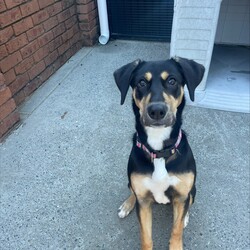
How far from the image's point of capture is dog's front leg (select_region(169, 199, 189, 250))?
1.92 metres

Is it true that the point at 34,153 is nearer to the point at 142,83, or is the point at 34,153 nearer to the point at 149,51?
the point at 142,83

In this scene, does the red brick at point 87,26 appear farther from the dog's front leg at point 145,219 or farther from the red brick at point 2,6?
the dog's front leg at point 145,219

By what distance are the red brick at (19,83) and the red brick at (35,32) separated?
49 cm

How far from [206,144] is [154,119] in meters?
1.48

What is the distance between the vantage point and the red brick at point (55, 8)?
4115mm

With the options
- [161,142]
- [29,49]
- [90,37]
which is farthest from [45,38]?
[161,142]

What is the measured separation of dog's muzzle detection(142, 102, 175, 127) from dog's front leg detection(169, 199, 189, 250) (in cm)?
57

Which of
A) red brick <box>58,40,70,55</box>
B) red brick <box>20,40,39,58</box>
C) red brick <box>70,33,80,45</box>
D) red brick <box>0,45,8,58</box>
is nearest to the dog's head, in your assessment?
red brick <box>0,45,8,58</box>

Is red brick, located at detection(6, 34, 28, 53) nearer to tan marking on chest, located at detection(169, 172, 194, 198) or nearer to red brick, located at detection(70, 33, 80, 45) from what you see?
red brick, located at detection(70, 33, 80, 45)

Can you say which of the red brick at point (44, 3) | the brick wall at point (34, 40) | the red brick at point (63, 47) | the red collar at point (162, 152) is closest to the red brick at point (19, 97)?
the brick wall at point (34, 40)

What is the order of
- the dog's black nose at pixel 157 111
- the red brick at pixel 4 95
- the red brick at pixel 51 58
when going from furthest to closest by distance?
1. the red brick at pixel 51 58
2. the red brick at pixel 4 95
3. the dog's black nose at pixel 157 111

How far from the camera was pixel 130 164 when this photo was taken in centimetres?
196

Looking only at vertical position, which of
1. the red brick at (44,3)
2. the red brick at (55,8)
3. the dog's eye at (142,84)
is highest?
the dog's eye at (142,84)

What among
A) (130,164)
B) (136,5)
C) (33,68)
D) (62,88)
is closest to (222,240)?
(130,164)
